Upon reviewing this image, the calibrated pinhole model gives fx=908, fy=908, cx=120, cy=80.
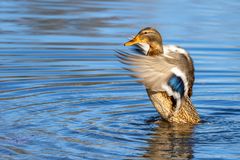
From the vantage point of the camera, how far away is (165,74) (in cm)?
1012

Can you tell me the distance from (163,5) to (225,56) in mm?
5214

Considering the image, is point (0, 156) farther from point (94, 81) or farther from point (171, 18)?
point (171, 18)

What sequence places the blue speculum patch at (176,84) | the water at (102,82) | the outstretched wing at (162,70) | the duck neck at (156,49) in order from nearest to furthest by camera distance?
the water at (102,82) < the outstretched wing at (162,70) < the blue speculum patch at (176,84) < the duck neck at (156,49)

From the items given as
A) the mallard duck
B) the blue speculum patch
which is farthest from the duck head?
the blue speculum patch

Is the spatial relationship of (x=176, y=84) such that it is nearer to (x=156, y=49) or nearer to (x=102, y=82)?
(x=156, y=49)

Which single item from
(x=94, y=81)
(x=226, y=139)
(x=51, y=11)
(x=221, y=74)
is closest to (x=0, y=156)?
(x=226, y=139)

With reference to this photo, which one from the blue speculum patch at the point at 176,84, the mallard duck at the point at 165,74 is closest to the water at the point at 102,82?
the mallard duck at the point at 165,74

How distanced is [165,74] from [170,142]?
0.77 m

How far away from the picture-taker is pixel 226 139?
993 cm

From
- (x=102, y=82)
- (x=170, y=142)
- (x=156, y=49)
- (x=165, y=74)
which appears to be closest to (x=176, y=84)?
(x=165, y=74)

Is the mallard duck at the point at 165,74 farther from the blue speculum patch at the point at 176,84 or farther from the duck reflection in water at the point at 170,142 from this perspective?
the duck reflection in water at the point at 170,142

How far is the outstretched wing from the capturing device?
Result: 390 inches

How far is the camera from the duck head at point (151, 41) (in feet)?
36.1

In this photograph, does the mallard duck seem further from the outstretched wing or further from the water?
the water
